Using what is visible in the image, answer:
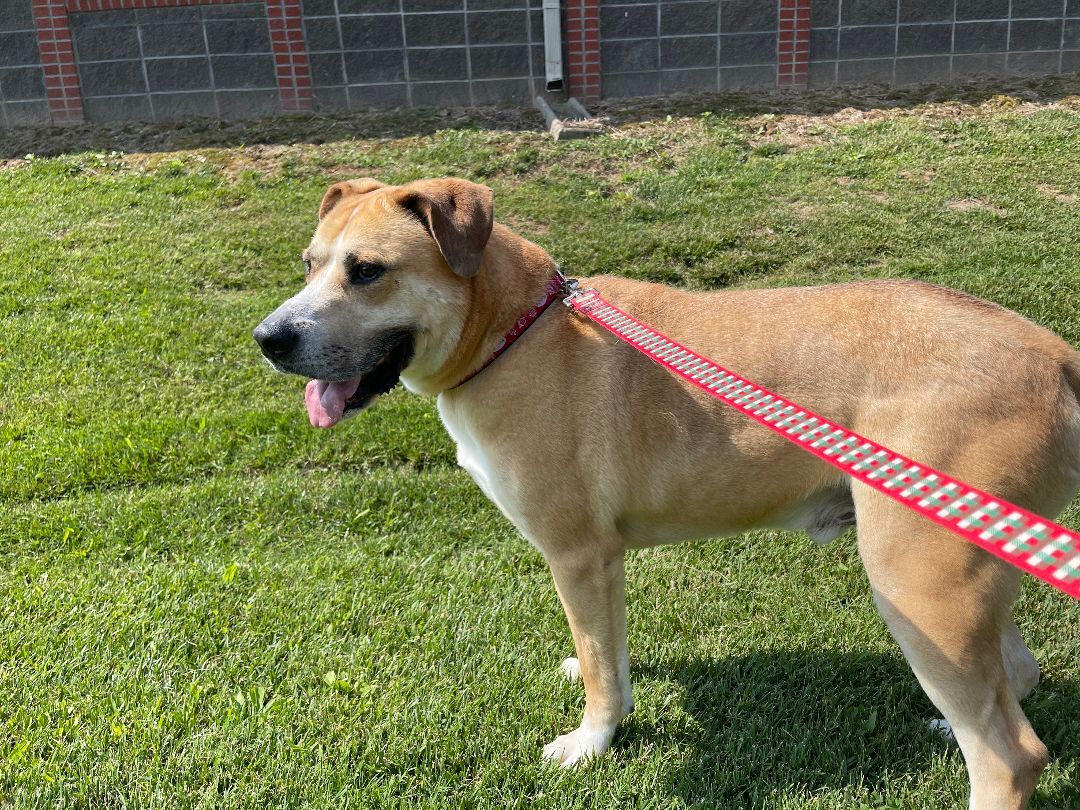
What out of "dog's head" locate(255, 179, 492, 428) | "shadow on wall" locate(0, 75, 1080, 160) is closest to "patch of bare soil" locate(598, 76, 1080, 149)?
"shadow on wall" locate(0, 75, 1080, 160)

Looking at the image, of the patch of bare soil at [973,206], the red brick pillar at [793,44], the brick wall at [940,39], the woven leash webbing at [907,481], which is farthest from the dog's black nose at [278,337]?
the brick wall at [940,39]

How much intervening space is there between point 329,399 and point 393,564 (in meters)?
1.52

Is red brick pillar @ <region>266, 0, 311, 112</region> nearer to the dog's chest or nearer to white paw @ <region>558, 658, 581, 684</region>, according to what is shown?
the dog's chest

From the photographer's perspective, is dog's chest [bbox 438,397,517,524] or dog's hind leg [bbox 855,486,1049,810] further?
dog's chest [bbox 438,397,517,524]

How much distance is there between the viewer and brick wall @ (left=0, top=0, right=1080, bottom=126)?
10758 millimetres

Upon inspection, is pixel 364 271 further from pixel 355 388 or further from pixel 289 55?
pixel 289 55

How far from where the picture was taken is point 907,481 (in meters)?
2.05

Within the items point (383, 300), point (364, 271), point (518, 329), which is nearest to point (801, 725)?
point (518, 329)

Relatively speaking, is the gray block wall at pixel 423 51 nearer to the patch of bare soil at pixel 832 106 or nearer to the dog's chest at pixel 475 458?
the patch of bare soil at pixel 832 106

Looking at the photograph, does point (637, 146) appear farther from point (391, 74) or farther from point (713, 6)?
point (391, 74)

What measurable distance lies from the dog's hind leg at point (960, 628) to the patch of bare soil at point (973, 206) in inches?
254

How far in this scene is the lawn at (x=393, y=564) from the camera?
10.8 ft

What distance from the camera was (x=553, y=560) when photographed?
3197 mm

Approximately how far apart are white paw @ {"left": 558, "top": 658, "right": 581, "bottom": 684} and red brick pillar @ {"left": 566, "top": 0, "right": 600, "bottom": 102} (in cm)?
882
